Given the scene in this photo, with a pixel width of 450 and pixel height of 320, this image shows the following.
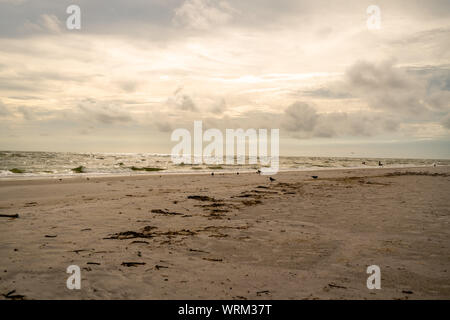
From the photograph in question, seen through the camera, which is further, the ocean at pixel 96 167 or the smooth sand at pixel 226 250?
the ocean at pixel 96 167

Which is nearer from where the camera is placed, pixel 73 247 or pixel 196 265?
pixel 196 265

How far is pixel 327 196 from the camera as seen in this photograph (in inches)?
639

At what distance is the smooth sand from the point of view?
5.14 metres

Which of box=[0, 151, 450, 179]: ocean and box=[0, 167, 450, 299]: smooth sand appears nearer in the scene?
box=[0, 167, 450, 299]: smooth sand

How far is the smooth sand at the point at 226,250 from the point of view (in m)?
5.14

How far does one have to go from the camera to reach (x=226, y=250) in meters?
7.25

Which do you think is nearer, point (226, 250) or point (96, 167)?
point (226, 250)
